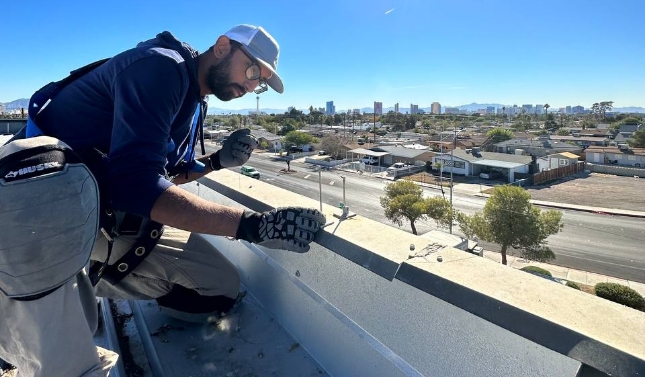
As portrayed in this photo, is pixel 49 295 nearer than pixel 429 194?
Yes

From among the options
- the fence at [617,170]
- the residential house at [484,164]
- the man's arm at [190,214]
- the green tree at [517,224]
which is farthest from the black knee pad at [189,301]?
the fence at [617,170]

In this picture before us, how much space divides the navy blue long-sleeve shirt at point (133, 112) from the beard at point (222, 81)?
0.23ft

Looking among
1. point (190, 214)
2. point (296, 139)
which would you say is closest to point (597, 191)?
point (296, 139)

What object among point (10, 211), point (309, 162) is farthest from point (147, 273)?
point (309, 162)

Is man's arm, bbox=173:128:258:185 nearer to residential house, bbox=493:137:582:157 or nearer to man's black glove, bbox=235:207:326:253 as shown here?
man's black glove, bbox=235:207:326:253

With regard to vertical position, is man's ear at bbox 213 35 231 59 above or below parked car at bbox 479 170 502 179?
above

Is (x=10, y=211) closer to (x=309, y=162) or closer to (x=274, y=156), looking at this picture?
(x=309, y=162)

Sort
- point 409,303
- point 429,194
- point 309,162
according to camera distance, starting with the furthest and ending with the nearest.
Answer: point 309,162 → point 429,194 → point 409,303

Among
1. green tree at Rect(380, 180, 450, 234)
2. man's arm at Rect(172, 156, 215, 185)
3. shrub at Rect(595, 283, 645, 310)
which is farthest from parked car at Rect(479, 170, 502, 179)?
man's arm at Rect(172, 156, 215, 185)

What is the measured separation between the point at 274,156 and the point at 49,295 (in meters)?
40.5

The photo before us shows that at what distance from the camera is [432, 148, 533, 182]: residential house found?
Answer: 30312mm

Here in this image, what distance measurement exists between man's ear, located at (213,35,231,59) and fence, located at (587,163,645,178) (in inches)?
1513

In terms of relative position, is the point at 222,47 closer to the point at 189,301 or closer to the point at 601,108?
the point at 189,301

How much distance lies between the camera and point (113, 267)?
1.52 meters
